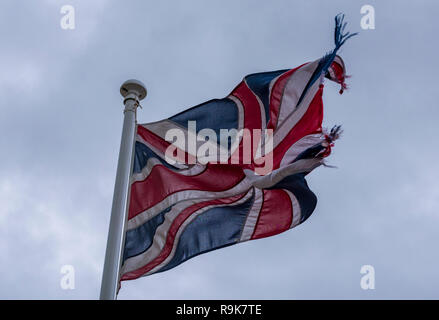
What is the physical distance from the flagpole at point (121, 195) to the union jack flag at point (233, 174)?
0.49 m

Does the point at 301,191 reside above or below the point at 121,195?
above

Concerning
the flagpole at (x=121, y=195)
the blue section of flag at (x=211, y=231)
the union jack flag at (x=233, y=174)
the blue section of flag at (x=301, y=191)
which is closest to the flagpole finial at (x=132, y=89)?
the flagpole at (x=121, y=195)

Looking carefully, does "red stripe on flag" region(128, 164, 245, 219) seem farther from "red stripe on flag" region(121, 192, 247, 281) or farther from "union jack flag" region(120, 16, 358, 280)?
"red stripe on flag" region(121, 192, 247, 281)

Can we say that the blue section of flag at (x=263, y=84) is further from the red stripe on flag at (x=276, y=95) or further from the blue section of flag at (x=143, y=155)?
the blue section of flag at (x=143, y=155)

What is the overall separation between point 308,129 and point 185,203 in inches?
77.7

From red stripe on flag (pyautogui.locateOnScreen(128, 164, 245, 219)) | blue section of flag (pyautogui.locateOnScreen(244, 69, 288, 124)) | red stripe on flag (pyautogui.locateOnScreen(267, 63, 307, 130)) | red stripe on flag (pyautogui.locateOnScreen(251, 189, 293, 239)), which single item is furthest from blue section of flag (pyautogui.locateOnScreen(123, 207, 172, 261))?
blue section of flag (pyautogui.locateOnScreen(244, 69, 288, 124))

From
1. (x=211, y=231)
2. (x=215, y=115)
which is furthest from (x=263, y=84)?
(x=211, y=231)

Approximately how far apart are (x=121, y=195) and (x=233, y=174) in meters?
1.95

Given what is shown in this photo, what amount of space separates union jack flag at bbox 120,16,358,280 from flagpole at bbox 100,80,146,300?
489mm

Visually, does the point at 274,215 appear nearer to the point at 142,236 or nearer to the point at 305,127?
the point at 305,127

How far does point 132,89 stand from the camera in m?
8.76

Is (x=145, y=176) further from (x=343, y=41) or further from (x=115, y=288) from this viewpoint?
(x=343, y=41)

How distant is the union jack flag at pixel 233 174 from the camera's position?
8609mm

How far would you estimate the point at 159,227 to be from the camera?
8.64 metres
